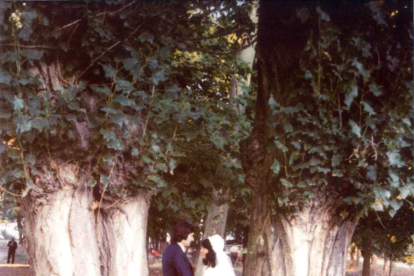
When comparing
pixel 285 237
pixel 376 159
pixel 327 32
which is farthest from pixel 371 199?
pixel 327 32

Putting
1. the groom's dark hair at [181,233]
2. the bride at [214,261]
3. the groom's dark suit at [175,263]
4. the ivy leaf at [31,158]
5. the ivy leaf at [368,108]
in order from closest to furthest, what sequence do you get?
1. the ivy leaf at [368,108]
2. the ivy leaf at [31,158]
3. the groom's dark suit at [175,263]
4. the groom's dark hair at [181,233]
5. the bride at [214,261]

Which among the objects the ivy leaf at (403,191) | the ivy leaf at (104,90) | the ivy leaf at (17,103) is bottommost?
the ivy leaf at (403,191)

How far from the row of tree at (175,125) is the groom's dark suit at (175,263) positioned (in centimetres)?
28

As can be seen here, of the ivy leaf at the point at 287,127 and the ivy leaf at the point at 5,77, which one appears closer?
the ivy leaf at the point at 287,127

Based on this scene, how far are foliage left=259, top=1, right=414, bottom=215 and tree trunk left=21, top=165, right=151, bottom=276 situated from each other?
2121 millimetres

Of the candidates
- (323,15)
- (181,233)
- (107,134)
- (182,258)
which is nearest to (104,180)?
(107,134)

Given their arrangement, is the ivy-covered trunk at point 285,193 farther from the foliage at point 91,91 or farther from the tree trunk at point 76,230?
the tree trunk at point 76,230

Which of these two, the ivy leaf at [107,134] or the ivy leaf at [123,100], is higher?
the ivy leaf at [123,100]

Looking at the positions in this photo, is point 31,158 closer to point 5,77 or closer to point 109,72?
point 5,77

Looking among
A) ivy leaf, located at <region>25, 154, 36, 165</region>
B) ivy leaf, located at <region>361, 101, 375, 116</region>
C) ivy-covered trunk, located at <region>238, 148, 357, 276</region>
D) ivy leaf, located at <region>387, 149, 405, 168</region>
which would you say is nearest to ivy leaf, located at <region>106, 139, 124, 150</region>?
ivy leaf, located at <region>25, 154, 36, 165</region>

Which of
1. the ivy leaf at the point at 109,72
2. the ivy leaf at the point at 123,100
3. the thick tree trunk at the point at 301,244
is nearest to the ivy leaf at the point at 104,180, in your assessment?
the ivy leaf at the point at 123,100

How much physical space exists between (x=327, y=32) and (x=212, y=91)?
285 inches

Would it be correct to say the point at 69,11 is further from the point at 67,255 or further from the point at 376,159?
the point at 376,159

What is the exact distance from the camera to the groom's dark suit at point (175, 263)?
224 inches
